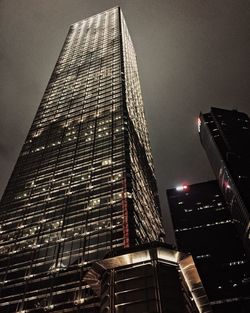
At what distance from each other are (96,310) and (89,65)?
85.7 meters

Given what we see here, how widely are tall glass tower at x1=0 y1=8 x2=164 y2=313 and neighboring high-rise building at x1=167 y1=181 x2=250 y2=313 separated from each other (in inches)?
2134

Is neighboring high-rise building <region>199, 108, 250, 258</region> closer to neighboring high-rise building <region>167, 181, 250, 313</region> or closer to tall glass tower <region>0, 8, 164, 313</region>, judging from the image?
→ neighboring high-rise building <region>167, 181, 250, 313</region>

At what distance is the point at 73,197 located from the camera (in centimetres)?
6025

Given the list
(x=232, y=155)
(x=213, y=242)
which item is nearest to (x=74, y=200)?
(x=232, y=155)

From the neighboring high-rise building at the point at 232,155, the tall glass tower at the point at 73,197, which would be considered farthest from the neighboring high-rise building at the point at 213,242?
the tall glass tower at the point at 73,197

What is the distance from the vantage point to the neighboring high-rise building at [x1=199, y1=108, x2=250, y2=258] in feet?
382

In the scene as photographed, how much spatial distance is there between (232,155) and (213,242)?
3720 cm

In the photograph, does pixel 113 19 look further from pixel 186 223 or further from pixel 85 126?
pixel 186 223

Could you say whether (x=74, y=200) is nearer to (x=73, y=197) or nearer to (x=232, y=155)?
(x=73, y=197)

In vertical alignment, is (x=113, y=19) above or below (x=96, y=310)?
above

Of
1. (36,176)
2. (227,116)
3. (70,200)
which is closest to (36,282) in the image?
(70,200)

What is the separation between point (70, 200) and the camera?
2357 inches

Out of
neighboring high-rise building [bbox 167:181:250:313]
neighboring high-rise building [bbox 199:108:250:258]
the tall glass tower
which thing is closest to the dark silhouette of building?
the tall glass tower

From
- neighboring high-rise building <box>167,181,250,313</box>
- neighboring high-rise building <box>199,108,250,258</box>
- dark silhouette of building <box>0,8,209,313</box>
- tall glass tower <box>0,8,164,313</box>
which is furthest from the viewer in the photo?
neighboring high-rise building <box>199,108,250,258</box>
